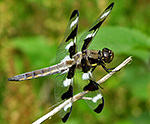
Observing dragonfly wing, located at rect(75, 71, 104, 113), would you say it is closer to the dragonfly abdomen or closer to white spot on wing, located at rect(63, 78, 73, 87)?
white spot on wing, located at rect(63, 78, 73, 87)

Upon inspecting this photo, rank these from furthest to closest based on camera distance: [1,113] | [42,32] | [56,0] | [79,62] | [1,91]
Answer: [42,32], [56,0], [1,113], [1,91], [79,62]

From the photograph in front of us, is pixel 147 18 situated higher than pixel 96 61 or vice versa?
pixel 147 18

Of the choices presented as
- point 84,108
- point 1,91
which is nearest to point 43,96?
point 84,108

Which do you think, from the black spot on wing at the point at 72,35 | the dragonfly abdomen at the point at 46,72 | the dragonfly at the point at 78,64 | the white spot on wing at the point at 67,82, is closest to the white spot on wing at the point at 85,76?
the dragonfly at the point at 78,64

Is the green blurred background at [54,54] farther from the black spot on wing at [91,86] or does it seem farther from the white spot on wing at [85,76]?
the black spot on wing at [91,86]

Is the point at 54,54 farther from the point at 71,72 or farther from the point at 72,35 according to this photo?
the point at 71,72

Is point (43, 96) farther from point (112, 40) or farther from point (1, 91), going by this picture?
point (112, 40)

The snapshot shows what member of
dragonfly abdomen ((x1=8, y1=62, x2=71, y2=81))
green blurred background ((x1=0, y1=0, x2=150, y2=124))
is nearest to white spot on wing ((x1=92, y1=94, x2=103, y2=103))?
dragonfly abdomen ((x1=8, y1=62, x2=71, y2=81))

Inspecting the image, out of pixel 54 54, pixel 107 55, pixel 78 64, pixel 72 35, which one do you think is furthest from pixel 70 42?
pixel 54 54
